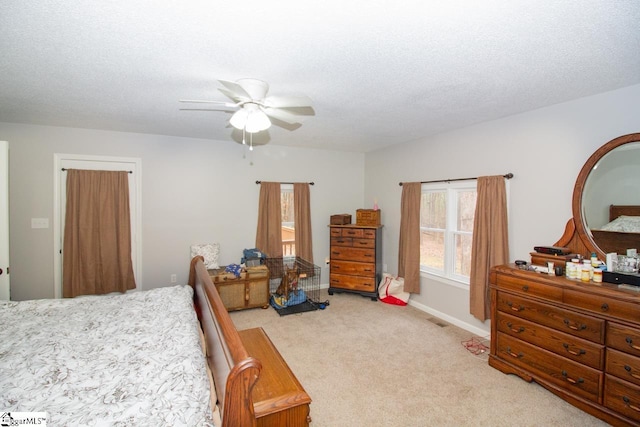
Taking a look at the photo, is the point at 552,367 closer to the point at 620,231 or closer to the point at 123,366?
the point at 620,231

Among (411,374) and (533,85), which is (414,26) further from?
(411,374)

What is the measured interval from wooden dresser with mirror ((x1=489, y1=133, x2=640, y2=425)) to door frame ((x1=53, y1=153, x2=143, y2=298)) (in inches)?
180

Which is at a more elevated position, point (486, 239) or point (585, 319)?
point (486, 239)

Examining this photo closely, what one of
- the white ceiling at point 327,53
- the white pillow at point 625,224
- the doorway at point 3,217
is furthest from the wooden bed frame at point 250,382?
the white pillow at point 625,224

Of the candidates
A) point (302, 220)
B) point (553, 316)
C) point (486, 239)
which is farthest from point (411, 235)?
point (553, 316)

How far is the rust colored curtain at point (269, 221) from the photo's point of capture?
5000 millimetres

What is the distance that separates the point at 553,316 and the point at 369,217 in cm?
291

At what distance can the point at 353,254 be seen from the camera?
4.95 metres

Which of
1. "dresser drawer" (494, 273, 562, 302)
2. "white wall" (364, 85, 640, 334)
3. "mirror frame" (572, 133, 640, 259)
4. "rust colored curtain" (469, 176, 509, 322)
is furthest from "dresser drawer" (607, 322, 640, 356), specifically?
"rust colored curtain" (469, 176, 509, 322)

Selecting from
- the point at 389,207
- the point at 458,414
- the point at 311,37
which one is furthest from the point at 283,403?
the point at 389,207

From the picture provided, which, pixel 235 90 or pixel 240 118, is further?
pixel 240 118

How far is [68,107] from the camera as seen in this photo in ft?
10.1

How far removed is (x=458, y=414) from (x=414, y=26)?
2710 millimetres

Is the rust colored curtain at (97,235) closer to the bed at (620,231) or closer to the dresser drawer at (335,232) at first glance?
the dresser drawer at (335,232)
